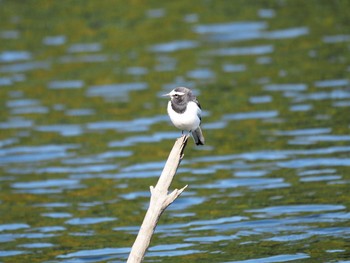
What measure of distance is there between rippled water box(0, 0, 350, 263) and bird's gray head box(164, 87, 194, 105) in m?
3.14

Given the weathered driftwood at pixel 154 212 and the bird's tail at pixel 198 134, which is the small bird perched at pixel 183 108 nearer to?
the bird's tail at pixel 198 134

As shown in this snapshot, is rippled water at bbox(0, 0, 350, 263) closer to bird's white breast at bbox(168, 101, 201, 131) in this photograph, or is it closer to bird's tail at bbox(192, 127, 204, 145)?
bird's tail at bbox(192, 127, 204, 145)

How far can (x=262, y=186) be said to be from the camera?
54.2ft

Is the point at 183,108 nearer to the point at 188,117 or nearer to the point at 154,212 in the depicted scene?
the point at 188,117

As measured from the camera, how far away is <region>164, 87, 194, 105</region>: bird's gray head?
10891 mm

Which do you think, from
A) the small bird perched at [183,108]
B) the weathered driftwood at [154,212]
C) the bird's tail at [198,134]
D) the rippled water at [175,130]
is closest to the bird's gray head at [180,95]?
the small bird perched at [183,108]

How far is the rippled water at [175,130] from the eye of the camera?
1454cm

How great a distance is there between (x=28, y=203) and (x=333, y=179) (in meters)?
5.28

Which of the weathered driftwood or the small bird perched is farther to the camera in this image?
the small bird perched

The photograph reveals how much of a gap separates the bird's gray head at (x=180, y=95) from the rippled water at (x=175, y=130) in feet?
10.3

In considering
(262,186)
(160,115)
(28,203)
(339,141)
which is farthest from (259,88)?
(28,203)

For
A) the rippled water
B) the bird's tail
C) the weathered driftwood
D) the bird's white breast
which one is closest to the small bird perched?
the bird's white breast

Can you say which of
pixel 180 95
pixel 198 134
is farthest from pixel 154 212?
pixel 198 134

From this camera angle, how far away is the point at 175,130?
2012 centimetres
